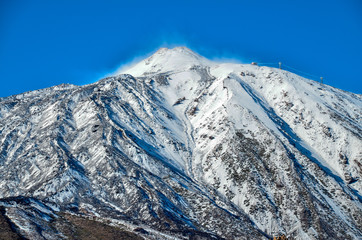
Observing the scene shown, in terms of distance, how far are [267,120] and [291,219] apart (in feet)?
195

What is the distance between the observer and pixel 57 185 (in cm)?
14250

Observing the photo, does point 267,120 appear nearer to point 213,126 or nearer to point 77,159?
point 213,126

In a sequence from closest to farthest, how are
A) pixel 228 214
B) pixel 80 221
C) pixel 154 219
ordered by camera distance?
1. pixel 80 221
2. pixel 154 219
3. pixel 228 214

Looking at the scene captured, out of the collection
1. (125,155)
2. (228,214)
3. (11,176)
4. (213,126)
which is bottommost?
(228,214)

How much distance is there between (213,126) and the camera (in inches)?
7598

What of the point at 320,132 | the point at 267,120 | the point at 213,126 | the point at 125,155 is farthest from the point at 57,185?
the point at 320,132

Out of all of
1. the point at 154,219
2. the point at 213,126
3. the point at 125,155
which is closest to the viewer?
the point at 154,219

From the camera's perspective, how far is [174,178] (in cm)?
15775

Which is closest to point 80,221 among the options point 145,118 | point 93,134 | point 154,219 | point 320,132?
point 154,219

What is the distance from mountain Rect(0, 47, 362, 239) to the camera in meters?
126

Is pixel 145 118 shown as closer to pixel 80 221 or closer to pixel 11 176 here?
pixel 11 176

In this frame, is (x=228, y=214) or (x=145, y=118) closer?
(x=228, y=214)

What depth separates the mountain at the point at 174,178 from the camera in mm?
125562

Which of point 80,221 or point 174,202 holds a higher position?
point 174,202
